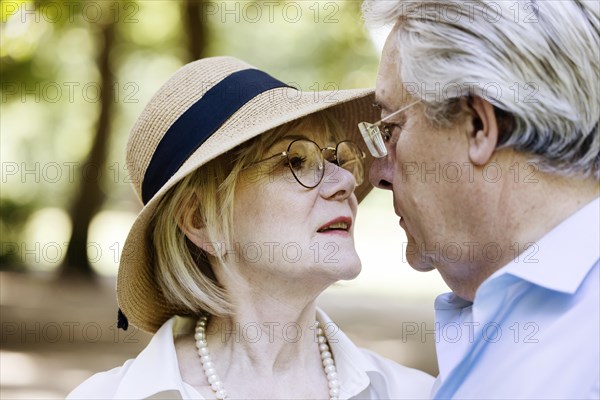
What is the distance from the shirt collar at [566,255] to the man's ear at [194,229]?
1.24 metres

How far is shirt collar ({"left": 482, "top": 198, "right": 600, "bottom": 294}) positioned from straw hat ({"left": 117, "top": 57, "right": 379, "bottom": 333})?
3.21 ft

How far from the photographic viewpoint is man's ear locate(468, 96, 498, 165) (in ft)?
6.61

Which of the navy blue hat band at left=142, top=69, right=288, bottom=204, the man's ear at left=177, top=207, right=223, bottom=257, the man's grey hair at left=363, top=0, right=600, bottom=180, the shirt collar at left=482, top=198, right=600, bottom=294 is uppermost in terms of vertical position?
the man's grey hair at left=363, top=0, right=600, bottom=180

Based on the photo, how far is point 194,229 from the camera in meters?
2.92

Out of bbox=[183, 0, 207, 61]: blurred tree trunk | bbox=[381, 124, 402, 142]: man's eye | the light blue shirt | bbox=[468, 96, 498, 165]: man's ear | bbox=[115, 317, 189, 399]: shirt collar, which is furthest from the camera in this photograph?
bbox=[183, 0, 207, 61]: blurred tree trunk

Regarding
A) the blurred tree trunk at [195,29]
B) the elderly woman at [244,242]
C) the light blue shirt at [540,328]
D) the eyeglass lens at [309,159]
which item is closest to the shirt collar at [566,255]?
the light blue shirt at [540,328]

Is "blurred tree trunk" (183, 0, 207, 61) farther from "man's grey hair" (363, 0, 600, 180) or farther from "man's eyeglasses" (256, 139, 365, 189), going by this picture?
"man's grey hair" (363, 0, 600, 180)

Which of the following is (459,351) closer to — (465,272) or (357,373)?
(465,272)

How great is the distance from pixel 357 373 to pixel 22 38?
9.50 meters

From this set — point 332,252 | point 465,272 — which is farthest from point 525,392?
point 332,252

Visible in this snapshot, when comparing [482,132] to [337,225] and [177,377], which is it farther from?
[177,377]

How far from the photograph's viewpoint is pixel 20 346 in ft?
35.0

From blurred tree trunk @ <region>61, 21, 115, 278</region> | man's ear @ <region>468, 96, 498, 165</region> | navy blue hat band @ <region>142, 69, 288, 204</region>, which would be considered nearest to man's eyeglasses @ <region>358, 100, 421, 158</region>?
man's ear @ <region>468, 96, 498, 165</region>

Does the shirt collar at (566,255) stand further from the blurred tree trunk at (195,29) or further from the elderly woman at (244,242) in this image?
the blurred tree trunk at (195,29)
